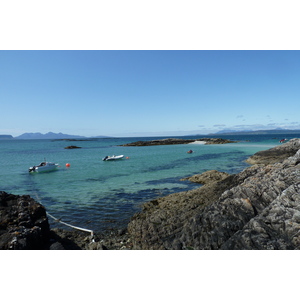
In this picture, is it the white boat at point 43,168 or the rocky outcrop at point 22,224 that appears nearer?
the rocky outcrop at point 22,224

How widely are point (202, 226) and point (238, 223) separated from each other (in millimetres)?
1190

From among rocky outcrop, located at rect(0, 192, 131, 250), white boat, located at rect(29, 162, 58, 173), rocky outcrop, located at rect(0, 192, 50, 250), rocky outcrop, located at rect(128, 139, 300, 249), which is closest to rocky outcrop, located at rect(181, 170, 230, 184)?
rocky outcrop, located at rect(128, 139, 300, 249)

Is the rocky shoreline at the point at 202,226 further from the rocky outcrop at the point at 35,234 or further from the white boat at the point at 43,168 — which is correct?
the white boat at the point at 43,168

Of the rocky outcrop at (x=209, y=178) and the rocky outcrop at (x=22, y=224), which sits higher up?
the rocky outcrop at (x=22, y=224)

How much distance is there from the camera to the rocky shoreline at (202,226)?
6.54 meters

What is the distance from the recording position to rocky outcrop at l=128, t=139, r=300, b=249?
21.1ft

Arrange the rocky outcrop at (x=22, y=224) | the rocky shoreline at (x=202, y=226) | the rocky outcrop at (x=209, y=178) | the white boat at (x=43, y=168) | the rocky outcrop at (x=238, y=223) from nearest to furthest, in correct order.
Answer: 1. the rocky outcrop at (x=238, y=223)
2. the rocky shoreline at (x=202, y=226)
3. the rocky outcrop at (x=22, y=224)
4. the rocky outcrop at (x=209, y=178)
5. the white boat at (x=43, y=168)

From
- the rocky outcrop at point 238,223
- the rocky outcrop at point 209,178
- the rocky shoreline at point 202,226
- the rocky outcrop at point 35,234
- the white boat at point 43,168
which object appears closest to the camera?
the rocky outcrop at point 238,223

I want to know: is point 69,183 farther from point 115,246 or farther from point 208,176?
point 115,246

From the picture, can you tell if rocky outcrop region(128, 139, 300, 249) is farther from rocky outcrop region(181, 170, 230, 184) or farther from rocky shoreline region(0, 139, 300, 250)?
rocky outcrop region(181, 170, 230, 184)

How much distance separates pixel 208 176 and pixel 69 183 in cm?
1338

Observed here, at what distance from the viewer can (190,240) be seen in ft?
24.8

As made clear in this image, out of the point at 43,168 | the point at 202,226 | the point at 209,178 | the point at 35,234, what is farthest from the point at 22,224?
the point at 43,168

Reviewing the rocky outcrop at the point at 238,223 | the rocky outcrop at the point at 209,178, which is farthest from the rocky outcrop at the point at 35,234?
the rocky outcrop at the point at 209,178
